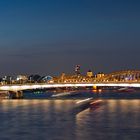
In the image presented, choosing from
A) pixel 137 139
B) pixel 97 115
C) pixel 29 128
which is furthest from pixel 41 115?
pixel 137 139

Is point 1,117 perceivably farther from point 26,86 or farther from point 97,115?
point 26,86

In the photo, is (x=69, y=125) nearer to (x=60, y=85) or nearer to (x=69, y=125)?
(x=69, y=125)

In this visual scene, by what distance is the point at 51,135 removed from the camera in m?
35.3

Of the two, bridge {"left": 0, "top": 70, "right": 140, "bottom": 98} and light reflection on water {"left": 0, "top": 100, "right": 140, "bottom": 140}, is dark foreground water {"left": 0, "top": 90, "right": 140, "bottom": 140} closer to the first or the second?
light reflection on water {"left": 0, "top": 100, "right": 140, "bottom": 140}

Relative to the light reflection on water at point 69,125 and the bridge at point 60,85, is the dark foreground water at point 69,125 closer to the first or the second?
the light reflection on water at point 69,125

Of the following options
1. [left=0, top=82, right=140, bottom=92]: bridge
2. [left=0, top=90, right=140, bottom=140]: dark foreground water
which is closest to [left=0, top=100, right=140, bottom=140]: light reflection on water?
[left=0, top=90, right=140, bottom=140]: dark foreground water

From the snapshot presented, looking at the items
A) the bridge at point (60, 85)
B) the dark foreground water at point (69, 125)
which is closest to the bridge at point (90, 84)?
the bridge at point (60, 85)

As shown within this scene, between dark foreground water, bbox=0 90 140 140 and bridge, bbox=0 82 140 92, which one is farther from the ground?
bridge, bbox=0 82 140 92

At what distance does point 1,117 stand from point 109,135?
16.9 m

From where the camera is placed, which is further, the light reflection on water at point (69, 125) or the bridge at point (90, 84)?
the bridge at point (90, 84)

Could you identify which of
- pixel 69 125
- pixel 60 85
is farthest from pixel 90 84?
pixel 69 125

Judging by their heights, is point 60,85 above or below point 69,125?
above

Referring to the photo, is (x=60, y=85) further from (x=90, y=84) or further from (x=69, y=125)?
(x=69, y=125)

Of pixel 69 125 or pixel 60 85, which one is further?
pixel 60 85
